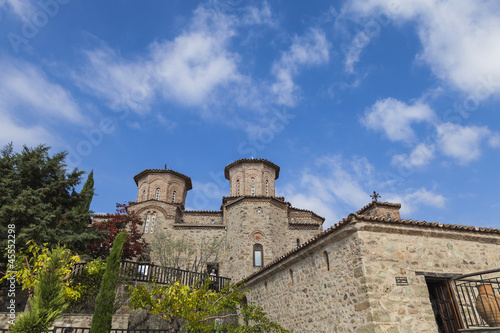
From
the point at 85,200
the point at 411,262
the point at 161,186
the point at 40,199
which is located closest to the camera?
the point at 411,262

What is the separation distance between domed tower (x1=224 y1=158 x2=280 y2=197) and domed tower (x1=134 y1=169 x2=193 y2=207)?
14.0 ft

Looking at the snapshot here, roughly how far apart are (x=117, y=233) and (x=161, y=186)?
6.34m

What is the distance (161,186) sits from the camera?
23.3 m

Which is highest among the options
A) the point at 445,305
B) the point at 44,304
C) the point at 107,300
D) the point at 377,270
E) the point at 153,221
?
the point at 153,221

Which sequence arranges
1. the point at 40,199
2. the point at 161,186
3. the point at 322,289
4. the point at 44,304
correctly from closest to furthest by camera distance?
the point at 44,304 < the point at 322,289 < the point at 40,199 < the point at 161,186

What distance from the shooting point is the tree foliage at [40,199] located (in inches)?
509

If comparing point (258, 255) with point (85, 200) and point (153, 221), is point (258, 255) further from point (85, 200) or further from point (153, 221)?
point (85, 200)

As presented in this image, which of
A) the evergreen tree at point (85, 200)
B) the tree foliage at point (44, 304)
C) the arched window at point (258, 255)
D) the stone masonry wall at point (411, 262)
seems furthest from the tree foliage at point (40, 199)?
the stone masonry wall at point (411, 262)

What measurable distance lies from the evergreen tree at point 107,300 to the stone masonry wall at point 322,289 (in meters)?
5.33

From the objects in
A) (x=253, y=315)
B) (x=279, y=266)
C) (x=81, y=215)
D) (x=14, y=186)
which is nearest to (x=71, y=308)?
(x=81, y=215)

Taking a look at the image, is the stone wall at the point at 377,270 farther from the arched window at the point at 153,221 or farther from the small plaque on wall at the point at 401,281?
the arched window at the point at 153,221

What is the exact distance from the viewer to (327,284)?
8.02 m

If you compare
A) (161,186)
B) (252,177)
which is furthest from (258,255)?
(161,186)

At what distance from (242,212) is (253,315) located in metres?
9.19
